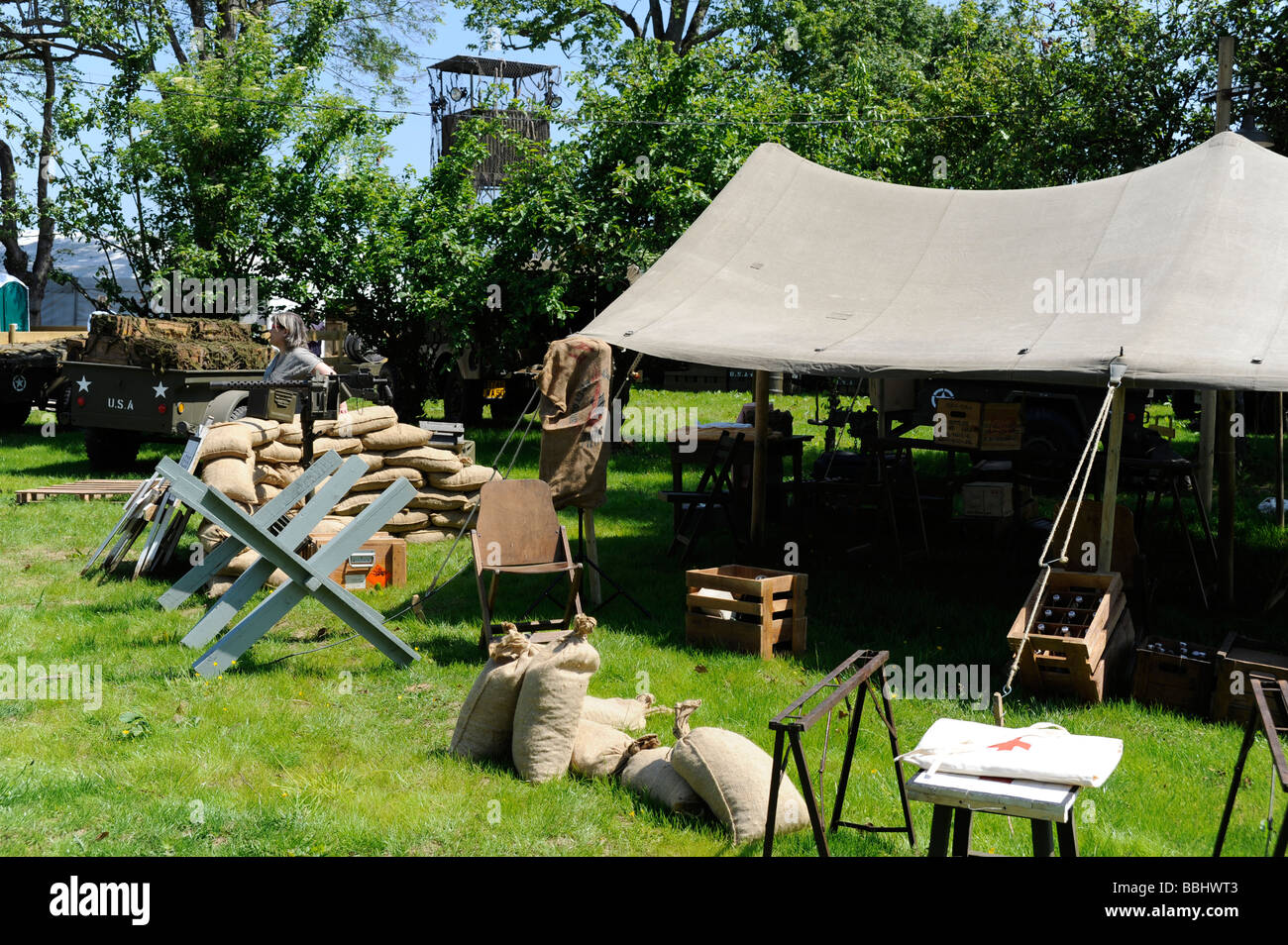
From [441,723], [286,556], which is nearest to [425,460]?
[286,556]

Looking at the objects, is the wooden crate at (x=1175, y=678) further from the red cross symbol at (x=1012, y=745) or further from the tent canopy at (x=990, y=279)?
the red cross symbol at (x=1012, y=745)

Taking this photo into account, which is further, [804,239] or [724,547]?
[724,547]

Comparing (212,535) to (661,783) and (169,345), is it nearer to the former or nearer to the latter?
(661,783)

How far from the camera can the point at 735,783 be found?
4.20m

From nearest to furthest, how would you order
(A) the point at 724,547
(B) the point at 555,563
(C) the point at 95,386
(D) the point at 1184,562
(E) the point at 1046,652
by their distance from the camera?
(E) the point at 1046,652 → (B) the point at 555,563 → (D) the point at 1184,562 → (A) the point at 724,547 → (C) the point at 95,386

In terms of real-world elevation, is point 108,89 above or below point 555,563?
above

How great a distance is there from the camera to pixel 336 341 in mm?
17516

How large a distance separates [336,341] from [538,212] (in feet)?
16.0

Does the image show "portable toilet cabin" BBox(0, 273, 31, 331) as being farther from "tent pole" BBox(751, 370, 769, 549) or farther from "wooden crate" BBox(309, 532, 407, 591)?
"tent pole" BBox(751, 370, 769, 549)

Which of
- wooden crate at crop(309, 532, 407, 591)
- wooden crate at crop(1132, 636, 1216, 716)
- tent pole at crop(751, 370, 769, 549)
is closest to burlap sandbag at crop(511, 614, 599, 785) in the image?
wooden crate at crop(1132, 636, 1216, 716)

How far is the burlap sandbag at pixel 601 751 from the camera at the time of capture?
4762 millimetres

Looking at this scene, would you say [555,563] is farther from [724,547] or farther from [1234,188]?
[1234,188]
